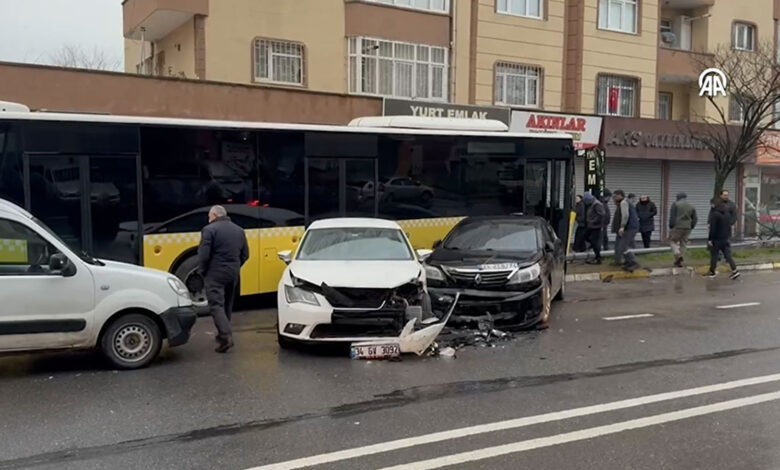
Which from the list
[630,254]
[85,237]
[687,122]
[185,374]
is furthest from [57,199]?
[687,122]

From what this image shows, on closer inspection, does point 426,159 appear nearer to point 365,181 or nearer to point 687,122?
point 365,181

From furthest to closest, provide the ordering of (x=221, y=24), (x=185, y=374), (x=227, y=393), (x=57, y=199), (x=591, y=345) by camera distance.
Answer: (x=221, y=24) → (x=57, y=199) → (x=591, y=345) → (x=185, y=374) → (x=227, y=393)

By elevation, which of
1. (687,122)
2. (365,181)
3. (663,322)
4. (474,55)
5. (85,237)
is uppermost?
(474,55)

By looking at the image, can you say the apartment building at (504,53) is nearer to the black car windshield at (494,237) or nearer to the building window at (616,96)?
the building window at (616,96)

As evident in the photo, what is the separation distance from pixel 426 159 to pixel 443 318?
15.1 ft

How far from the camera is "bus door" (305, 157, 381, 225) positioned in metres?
11.7

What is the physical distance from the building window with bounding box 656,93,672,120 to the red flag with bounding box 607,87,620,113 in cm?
425

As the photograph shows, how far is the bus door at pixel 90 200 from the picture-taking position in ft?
31.1

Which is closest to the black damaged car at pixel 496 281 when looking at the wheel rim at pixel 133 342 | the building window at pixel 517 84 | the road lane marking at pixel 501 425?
the road lane marking at pixel 501 425

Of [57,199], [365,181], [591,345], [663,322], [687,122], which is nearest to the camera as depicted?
[591,345]

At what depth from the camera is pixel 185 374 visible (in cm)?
732

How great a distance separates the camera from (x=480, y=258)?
9.82 m

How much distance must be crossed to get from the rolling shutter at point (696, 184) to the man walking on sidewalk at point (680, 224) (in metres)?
10.6

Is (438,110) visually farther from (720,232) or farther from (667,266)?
(720,232)
